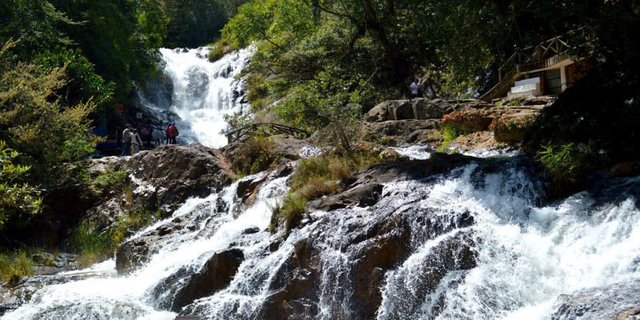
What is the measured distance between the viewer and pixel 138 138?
24.5m

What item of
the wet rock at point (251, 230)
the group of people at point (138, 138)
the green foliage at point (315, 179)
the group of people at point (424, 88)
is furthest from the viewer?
the group of people at point (424, 88)

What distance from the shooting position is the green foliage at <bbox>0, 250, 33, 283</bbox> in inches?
562

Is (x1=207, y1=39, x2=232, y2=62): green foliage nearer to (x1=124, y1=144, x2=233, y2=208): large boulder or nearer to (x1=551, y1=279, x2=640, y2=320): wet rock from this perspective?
(x1=124, y1=144, x2=233, y2=208): large boulder

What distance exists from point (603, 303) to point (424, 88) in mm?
20019

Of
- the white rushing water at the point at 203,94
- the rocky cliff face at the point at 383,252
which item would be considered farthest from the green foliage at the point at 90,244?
the white rushing water at the point at 203,94

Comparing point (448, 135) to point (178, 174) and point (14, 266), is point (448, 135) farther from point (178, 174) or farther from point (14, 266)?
point (14, 266)

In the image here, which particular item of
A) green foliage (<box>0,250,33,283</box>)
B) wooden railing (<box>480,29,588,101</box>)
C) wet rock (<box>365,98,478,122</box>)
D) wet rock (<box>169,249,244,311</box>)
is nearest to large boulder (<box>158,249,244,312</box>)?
wet rock (<box>169,249,244,311</box>)

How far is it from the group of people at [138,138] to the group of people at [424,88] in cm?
927

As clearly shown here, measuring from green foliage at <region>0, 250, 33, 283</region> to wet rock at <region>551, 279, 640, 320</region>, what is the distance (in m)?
11.1

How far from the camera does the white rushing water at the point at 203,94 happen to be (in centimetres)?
3161

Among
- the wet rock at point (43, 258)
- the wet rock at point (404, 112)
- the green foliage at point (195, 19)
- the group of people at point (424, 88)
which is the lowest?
the wet rock at point (43, 258)

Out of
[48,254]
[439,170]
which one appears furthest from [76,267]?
[439,170]

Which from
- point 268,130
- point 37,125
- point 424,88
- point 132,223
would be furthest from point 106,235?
point 424,88

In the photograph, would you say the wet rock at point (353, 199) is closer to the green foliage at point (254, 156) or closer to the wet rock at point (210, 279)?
the wet rock at point (210, 279)
